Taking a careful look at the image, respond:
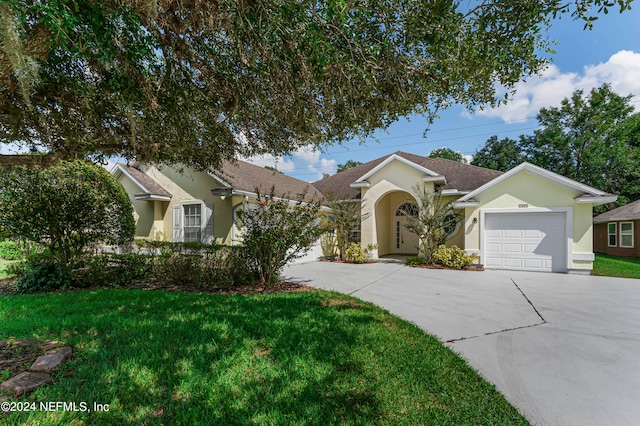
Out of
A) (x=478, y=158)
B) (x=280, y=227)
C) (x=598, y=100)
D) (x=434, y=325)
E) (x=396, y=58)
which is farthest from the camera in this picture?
(x=478, y=158)

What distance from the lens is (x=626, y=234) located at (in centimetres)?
1700

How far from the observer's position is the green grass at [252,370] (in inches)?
96.1

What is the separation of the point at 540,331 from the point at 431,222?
7632mm

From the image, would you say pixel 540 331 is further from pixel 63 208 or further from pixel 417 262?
pixel 63 208

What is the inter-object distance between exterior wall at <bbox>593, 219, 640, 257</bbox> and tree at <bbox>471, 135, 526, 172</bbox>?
12391 mm

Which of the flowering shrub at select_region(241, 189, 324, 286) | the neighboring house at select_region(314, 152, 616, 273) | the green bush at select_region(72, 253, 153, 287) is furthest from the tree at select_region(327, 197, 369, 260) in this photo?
the green bush at select_region(72, 253, 153, 287)

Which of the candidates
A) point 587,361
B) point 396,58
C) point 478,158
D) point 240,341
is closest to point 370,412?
point 240,341

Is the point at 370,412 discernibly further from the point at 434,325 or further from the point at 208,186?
the point at 208,186

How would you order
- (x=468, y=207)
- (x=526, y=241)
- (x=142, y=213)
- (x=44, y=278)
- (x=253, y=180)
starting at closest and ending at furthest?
(x=44, y=278) < (x=526, y=241) < (x=468, y=207) < (x=142, y=213) < (x=253, y=180)

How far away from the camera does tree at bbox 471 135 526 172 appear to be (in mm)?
30812

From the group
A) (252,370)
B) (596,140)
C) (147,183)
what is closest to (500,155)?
(596,140)

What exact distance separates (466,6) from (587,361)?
528cm

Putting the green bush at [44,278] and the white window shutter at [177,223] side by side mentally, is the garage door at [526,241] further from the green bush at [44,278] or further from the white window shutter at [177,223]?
the green bush at [44,278]

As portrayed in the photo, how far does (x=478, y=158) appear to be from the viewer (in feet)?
117
